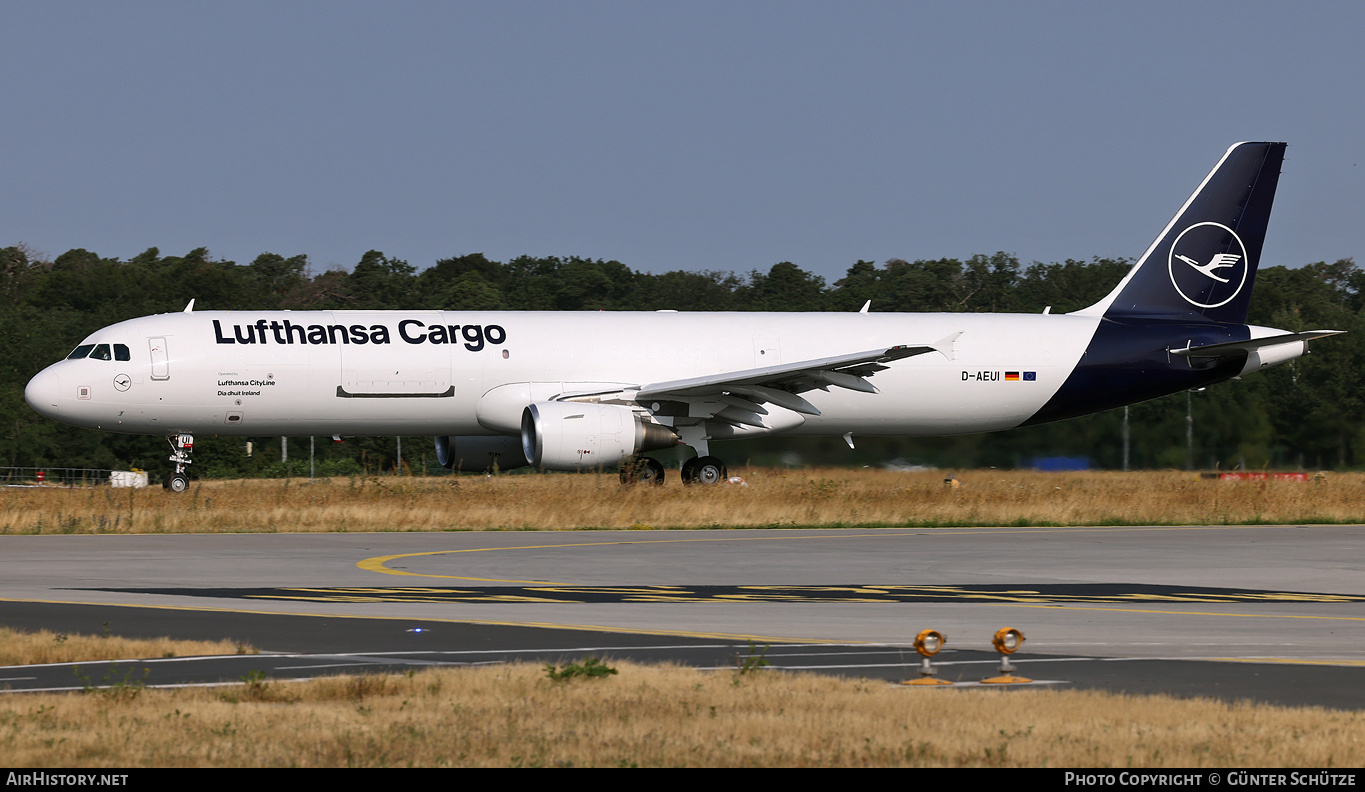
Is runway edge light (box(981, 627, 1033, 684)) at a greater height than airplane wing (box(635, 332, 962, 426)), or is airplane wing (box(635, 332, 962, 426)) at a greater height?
airplane wing (box(635, 332, 962, 426))

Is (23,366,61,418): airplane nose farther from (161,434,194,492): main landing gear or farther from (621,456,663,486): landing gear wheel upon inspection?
(621,456,663,486): landing gear wheel

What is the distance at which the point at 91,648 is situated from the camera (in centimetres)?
1131

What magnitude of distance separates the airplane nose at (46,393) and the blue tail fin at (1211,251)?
22561mm

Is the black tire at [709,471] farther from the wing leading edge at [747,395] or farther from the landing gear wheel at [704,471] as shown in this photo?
the wing leading edge at [747,395]

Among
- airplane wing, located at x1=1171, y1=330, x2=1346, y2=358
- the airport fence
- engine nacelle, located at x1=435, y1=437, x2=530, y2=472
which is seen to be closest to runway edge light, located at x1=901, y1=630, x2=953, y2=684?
engine nacelle, located at x1=435, y1=437, x2=530, y2=472

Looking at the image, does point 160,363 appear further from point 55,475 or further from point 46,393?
point 55,475

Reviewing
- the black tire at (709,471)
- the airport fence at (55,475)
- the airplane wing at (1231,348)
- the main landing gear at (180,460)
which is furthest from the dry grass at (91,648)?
the airport fence at (55,475)

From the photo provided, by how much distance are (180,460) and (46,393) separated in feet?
9.23

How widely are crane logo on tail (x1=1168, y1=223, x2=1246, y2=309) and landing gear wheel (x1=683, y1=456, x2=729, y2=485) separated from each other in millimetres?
12145

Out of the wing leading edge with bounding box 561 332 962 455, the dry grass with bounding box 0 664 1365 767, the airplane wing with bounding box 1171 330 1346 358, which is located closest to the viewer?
the dry grass with bounding box 0 664 1365 767

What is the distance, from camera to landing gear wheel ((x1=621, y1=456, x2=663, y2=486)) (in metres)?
31.2
